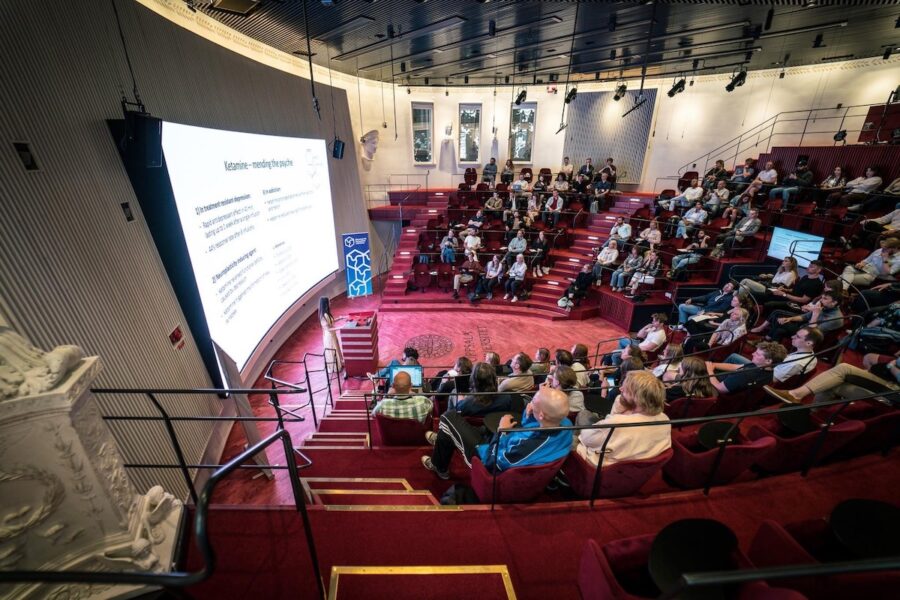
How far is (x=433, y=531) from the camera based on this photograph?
2.34 m

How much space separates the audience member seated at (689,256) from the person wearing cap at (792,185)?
2205 mm

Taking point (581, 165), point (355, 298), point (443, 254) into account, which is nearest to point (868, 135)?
point (581, 165)

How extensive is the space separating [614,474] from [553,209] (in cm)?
995

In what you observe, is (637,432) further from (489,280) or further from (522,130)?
(522,130)

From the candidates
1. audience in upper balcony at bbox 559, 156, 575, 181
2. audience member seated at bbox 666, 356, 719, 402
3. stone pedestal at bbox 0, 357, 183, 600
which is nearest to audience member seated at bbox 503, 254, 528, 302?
audience in upper balcony at bbox 559, 156, 575, 181

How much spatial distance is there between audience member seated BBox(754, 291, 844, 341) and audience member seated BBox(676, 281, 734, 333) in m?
0.71

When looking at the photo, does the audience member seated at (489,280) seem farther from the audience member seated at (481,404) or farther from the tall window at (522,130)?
the tall window at (522,130)

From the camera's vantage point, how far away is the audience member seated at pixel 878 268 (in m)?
5.65

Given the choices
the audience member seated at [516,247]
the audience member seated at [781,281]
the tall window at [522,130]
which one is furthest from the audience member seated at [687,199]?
the tall window at [522,130]

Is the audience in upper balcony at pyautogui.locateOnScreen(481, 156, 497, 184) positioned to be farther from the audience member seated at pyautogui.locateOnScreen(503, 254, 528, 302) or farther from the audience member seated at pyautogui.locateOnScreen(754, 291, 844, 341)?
the audience member seated at pyautogui.locateOnScreen(754, 291, 844, 341)

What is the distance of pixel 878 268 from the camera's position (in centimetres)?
583

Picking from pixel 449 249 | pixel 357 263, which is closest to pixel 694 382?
pixel 449 249

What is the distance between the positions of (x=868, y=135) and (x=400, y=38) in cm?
1224

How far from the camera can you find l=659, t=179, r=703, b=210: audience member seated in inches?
394
